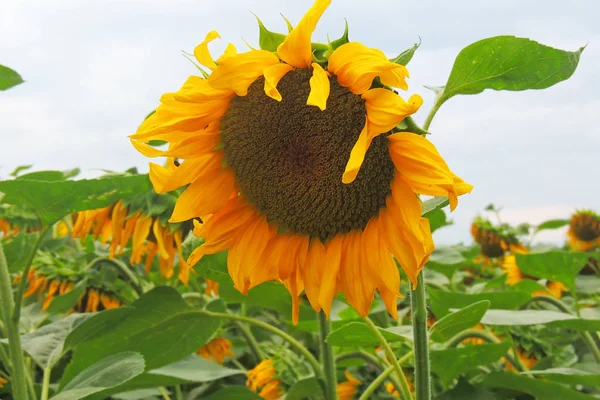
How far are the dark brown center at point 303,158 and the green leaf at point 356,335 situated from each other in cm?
16

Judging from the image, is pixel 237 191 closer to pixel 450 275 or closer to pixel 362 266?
pixel 362 266

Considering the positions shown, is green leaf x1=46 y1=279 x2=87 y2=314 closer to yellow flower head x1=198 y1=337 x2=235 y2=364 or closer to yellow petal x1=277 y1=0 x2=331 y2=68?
yellow flower head x1=198 y1=337 x2=235 y2=364

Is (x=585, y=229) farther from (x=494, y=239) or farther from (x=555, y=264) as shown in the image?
(x=555, y=264)

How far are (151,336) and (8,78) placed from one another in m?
0.69

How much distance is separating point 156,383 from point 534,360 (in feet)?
3.77

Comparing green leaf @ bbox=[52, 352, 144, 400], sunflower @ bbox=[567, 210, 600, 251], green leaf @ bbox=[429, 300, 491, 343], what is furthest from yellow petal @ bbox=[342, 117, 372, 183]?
sunflower @ bbox=[567, 210, 600, 251]

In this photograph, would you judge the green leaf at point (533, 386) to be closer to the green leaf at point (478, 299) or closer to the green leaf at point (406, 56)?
the green leaf at point (478, 299)

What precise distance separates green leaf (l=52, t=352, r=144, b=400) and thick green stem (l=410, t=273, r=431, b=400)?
50 cm

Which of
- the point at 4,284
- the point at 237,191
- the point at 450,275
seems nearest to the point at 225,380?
the point at 450,275

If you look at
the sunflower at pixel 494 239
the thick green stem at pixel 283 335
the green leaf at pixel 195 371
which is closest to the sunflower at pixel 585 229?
the sunflower at pixel 494 239

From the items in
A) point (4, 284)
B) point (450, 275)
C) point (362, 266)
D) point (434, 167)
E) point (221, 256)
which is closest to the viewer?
point (434, 167)

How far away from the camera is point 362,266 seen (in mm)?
1123

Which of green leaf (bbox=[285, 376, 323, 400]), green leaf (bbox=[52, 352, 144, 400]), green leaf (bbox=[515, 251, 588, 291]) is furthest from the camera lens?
green leaf (bbox=[515, 251, 588, 291])

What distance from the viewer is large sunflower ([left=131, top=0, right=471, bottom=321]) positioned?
98 cm
